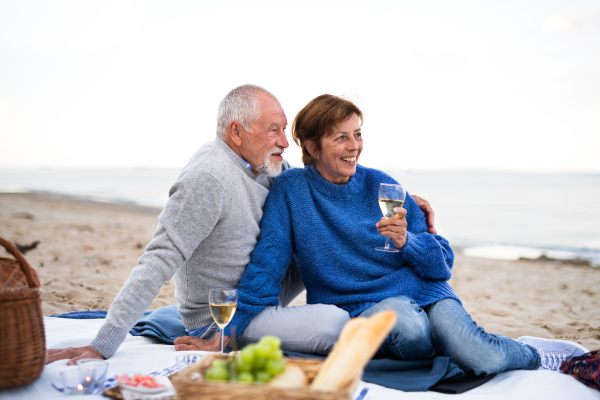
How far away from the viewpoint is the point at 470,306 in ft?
18.1

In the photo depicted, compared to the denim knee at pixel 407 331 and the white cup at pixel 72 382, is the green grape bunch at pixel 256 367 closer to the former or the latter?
the white cup at pixel 72 382

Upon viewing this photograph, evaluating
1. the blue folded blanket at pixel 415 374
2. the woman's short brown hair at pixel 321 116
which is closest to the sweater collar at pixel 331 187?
the woman's short brown hair at pixel 321 116

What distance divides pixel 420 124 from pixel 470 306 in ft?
80.9

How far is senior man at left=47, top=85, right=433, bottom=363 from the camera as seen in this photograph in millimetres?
2477

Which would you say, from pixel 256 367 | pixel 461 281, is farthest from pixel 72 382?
pixel 461 281

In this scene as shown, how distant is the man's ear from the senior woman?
39 cm

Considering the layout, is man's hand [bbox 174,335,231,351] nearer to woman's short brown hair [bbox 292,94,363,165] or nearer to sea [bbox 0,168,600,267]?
woman's short brown hair [bbox 292,94,363,165]

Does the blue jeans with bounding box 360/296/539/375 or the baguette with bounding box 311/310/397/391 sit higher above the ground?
the baguette with bounding box 311/310/397/391

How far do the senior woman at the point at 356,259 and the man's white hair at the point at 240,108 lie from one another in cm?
38

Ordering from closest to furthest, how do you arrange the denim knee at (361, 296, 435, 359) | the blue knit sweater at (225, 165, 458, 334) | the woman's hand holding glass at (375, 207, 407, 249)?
1. the denim knee at (361, 296, 435, 359)
2. the woman's hand holding glass at (375, 207, 407, 249)
3. the blue knit sweater at (225, 165, 458, 334)

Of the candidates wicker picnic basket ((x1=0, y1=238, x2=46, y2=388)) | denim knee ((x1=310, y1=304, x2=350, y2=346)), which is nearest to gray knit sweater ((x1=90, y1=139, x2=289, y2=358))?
wicker picnic basket ((x1=0, y1=238, x2=46, y2=388))

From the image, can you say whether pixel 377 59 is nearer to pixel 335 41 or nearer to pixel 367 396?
pixel 335 41

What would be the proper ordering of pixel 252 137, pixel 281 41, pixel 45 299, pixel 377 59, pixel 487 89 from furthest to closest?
1. pixel 487 89
2. pixel 377 59
3. pixel 281 41
4. pixel 45 299
5. pixel 252 137

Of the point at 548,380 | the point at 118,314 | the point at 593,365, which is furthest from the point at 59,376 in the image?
the point at 593,365
